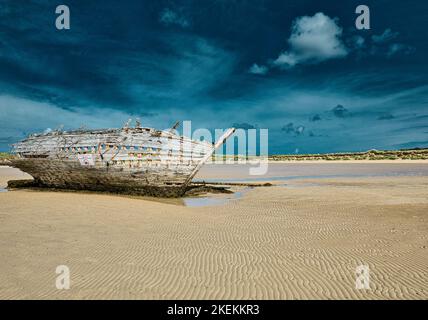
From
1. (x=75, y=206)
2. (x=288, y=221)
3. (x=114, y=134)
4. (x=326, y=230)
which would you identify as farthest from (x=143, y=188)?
(x=326, y=230)

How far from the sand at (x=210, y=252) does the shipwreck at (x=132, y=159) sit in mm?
3220

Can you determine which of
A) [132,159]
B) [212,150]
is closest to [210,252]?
[132,159]

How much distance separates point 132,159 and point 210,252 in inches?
336

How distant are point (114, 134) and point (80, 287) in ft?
34.6

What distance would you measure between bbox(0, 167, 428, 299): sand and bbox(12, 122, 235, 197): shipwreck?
10.6ft

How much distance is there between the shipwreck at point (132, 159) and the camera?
13203mm

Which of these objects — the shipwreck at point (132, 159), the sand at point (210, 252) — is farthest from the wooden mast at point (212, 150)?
the sand at point (210, 252)

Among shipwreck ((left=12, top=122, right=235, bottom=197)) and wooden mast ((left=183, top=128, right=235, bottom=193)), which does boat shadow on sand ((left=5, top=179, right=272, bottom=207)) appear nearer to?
shipwreck ((left=12, top=122, right=235, bottom=197))

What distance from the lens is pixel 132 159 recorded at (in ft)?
43.4

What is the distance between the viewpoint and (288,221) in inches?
337

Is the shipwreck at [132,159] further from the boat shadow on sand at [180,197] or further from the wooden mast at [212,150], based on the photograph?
the boat shadow on sand at [180,197]

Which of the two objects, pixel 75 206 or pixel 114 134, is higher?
pixel 114 134

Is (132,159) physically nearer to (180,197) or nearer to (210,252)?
(180,197)
